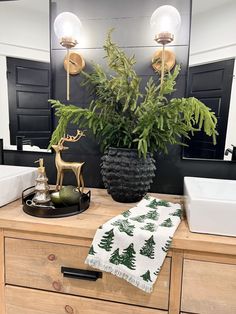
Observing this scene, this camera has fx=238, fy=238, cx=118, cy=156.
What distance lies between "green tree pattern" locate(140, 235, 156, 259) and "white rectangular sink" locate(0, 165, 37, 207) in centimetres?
62

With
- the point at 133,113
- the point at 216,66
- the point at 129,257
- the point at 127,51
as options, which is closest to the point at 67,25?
the point at 127,51

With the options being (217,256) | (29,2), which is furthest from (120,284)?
(29,2)

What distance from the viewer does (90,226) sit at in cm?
84

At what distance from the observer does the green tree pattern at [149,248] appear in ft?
2.51

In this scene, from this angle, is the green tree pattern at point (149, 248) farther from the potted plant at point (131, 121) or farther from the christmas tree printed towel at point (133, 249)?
the potted plant at point (131, 121)

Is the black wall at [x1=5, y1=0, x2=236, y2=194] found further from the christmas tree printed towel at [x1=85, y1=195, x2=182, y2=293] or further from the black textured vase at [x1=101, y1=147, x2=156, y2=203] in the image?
the christmas tree printed towel at [x1=85, y1=195, x2=182, y2=293]

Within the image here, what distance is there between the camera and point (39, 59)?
130 centimetres

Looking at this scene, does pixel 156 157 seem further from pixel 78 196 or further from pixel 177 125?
pixel 78 196

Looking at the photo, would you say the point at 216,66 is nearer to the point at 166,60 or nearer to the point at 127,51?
the point at 166,60

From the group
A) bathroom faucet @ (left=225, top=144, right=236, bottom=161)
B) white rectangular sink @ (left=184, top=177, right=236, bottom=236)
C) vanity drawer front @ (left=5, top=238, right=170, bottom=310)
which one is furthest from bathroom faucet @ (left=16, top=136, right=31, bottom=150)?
Result: bathroom faucet @ (left=225, top=144, right=236, bottom=161)

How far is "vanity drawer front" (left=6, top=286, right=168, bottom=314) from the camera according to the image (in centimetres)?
85

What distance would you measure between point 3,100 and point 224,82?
121 cm

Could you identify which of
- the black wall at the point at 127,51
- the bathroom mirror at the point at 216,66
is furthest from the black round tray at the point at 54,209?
the bathroom mirror at the point at 216,66

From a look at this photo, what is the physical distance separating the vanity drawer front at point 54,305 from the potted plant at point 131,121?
1.35ft
